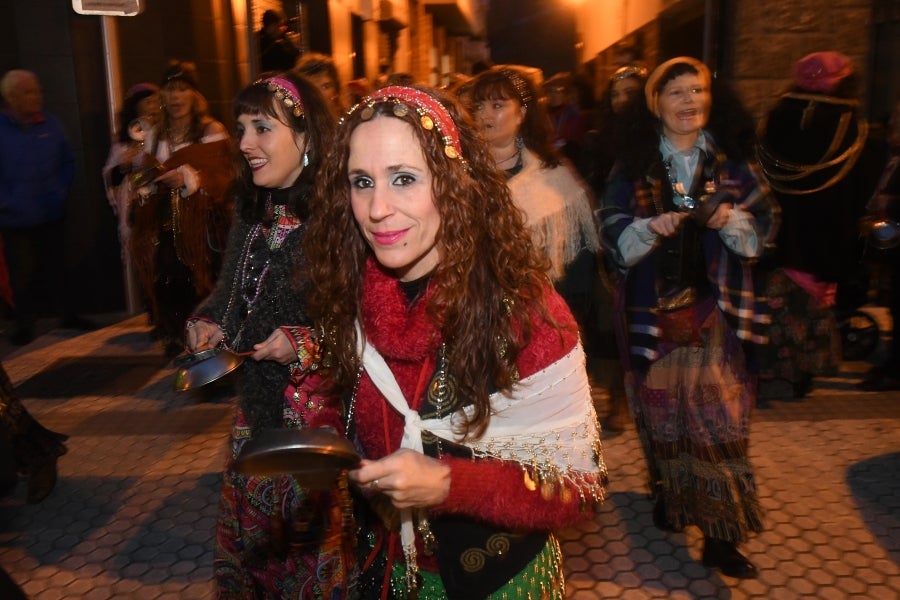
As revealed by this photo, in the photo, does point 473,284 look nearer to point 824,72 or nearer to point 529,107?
point 529,107

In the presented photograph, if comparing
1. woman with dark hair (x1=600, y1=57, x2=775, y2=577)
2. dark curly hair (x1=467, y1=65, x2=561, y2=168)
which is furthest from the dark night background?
woman with dark hair (x1=600, y1=57, x2=775, y2=577)

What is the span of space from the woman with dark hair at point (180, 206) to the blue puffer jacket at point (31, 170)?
133 centimetres

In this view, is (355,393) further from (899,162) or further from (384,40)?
(384,40)

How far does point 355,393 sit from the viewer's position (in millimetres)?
1853

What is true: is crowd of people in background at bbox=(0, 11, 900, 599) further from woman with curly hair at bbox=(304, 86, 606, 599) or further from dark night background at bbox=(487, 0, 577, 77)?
dark night background at bbox=(487, 0, 577, 77)

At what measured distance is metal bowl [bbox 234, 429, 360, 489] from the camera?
1.29 metres

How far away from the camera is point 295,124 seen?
2715mm

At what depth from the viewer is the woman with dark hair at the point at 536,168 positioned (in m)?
4.05

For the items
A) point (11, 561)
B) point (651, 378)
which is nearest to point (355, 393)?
point (651, 378)

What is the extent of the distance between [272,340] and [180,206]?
3.07 meters

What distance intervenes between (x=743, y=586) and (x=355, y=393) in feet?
7.40

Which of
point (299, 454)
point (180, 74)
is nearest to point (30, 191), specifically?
point (180, 74)

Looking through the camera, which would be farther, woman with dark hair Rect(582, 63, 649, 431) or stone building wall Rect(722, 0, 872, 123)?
stone building wall Rect(722, 0, 872, 123)

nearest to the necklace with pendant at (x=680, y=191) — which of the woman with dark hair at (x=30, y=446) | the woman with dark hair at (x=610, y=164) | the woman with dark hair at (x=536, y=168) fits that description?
the woman with dark hair at (x=610, y=164)
